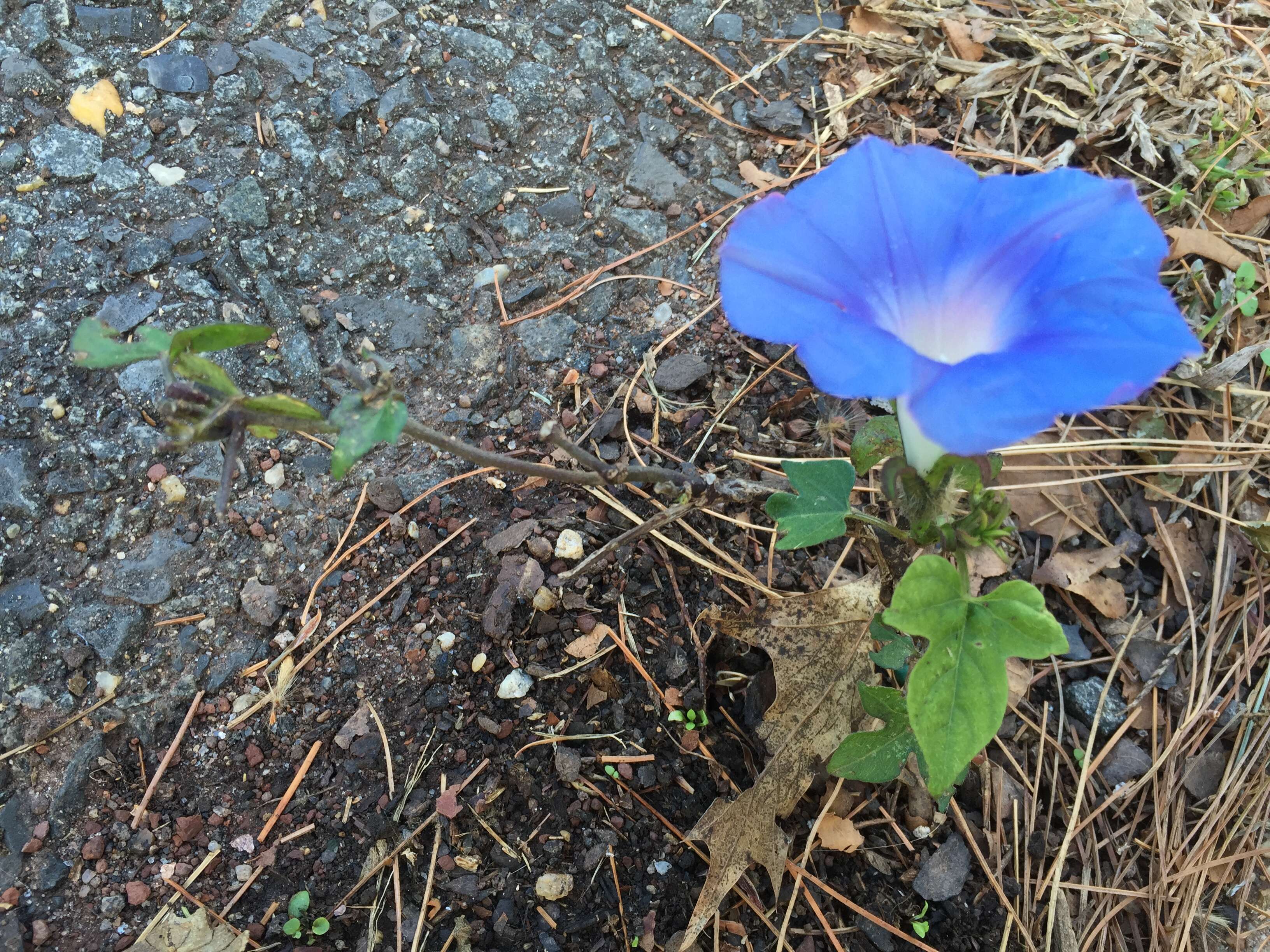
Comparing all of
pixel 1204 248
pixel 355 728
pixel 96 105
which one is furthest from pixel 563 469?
pixel 1204 248

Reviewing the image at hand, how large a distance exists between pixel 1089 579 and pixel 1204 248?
102 centimetres

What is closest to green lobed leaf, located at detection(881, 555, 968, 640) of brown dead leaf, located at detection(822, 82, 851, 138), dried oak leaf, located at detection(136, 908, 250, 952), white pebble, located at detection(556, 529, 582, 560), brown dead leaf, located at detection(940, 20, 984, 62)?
white pebble, located at detection(556, 529, 582, 560)

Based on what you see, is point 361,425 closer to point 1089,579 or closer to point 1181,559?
point 1089,579

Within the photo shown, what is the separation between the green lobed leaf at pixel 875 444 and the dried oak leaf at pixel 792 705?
0.31 metres

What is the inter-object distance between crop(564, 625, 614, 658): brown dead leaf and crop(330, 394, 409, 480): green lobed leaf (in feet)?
2.98

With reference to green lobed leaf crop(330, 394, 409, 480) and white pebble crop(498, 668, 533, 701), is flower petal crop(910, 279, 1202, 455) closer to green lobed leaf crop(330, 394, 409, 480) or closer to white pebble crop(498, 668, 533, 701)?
green lobed leaf crop(330, 394, 409, 480)

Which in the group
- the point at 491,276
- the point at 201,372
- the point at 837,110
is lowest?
the point at 491,276

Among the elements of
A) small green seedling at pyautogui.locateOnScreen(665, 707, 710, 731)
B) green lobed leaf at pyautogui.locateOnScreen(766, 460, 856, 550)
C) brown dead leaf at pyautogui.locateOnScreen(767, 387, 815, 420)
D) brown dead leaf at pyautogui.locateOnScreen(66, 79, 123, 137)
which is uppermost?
brown dead leaf at pyautogui.locateOnScreen(66, 79, 123, 137)

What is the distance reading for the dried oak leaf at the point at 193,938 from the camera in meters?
1.74

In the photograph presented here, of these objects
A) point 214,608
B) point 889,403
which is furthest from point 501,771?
point 889,403

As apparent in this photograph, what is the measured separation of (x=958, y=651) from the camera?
141cm

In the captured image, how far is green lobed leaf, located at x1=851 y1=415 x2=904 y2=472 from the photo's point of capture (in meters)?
1.76

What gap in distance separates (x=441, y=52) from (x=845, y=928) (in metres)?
2.54

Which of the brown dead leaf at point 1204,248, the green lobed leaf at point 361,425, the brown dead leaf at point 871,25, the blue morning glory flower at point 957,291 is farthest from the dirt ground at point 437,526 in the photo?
the green lobed leaf at point 361,425
